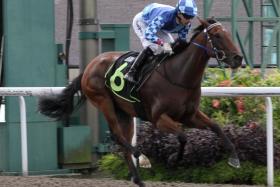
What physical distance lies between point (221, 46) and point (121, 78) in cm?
130

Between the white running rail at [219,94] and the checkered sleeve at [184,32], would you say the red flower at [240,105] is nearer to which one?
the white running rail at [219,94]

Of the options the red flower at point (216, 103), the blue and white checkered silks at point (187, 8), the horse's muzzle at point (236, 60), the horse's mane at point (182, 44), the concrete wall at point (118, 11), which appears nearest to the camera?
the horse's muzzle at point (236, 60)

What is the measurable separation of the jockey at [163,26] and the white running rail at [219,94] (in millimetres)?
728

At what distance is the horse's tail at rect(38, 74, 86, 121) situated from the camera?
8.43 meters

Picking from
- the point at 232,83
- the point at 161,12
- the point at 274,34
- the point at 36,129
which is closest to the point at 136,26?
the point at 161,12

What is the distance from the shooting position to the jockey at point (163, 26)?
7105 mm

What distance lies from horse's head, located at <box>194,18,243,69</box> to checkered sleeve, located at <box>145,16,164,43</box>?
54 cm

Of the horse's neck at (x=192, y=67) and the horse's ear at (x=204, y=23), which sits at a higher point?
the horse's ear at (x=204, y=23)

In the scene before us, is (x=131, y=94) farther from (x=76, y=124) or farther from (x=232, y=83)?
(x=76, y=124)

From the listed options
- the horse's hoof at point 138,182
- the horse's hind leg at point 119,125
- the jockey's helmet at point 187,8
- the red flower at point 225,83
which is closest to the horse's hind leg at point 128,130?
the horse's hind leg at point 119,125

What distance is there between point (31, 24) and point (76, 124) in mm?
1516

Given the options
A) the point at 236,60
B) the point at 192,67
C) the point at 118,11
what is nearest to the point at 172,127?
the point at 192,67

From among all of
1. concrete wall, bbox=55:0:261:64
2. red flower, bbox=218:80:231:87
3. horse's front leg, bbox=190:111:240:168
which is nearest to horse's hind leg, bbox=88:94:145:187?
horse's front leg, bbox=190:111:240:168

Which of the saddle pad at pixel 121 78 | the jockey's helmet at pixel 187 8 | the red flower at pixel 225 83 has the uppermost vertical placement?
the jockey's helmet at pixel 187 8
